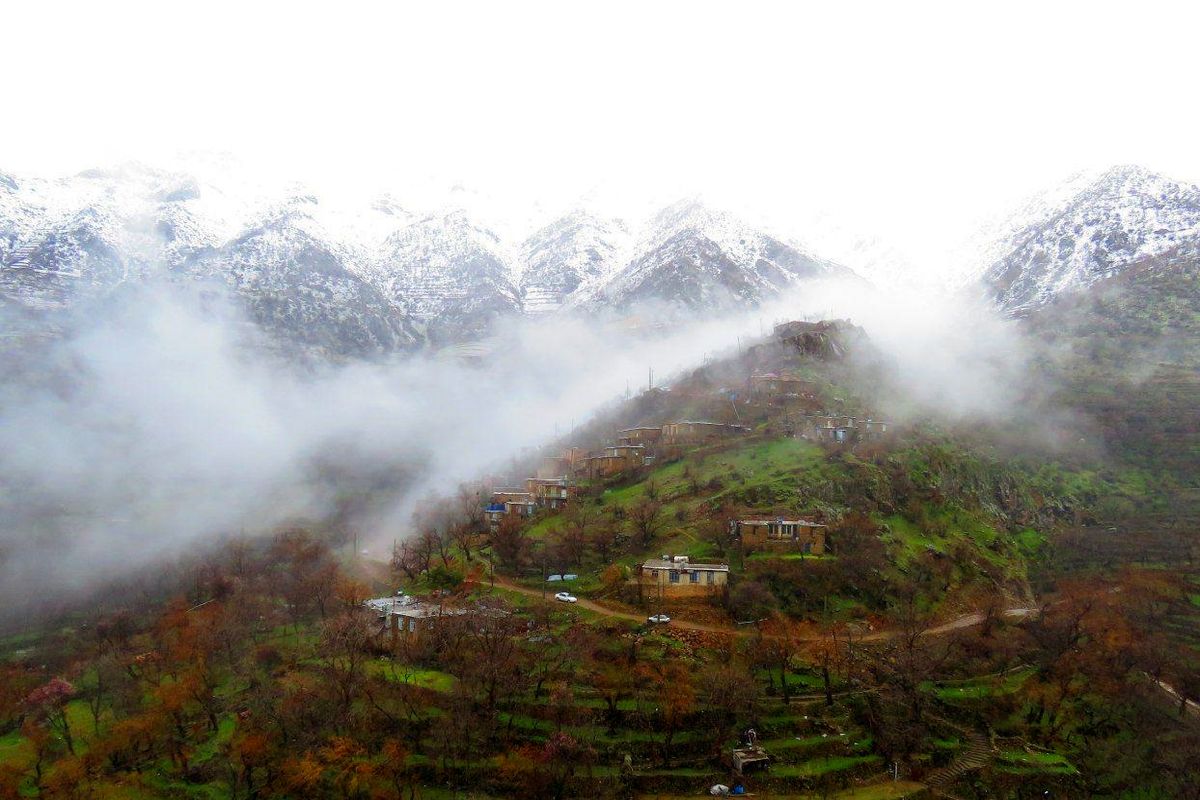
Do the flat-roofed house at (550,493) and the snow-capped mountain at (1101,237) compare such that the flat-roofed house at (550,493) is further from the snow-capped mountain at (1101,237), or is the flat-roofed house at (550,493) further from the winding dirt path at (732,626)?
the snow-capped mountain at (1101,237)

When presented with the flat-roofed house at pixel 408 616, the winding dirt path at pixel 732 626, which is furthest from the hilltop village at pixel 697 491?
the winding dirt path at pixel 732 626

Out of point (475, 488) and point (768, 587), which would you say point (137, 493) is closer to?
point (475, 488)

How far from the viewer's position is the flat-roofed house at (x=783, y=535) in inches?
2331

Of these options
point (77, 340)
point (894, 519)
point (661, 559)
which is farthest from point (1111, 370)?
point (77, 340)

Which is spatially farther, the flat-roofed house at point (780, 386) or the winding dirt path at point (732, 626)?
the flat-roofed house at point (780, 386)

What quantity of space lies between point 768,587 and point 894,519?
2031cm

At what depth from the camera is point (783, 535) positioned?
59750mm

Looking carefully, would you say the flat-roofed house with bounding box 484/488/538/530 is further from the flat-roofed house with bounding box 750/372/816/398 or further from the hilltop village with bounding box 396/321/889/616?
the flat-roofed house with bounding box 750/372/816/398

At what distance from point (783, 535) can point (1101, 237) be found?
171m

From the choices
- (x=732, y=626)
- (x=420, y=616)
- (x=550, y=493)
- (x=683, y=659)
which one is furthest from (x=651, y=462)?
(x=683, y=659)

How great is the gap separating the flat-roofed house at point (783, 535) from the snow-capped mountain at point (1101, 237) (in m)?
143

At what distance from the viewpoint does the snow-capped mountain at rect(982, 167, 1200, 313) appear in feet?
561

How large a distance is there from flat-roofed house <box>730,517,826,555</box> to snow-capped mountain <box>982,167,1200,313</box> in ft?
469

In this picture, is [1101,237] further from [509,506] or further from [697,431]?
[509,506]
